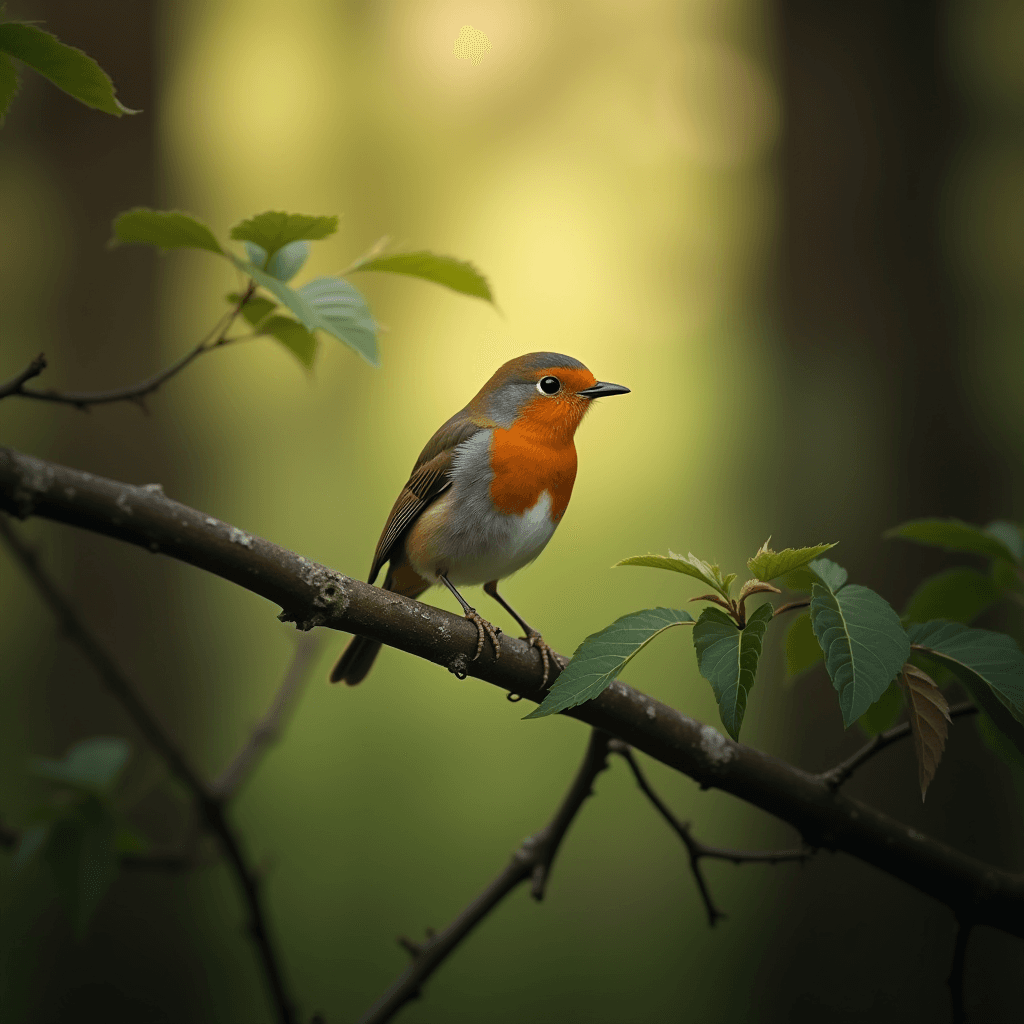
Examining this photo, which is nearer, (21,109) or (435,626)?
(435,626)

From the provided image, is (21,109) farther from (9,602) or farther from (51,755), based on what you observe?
(51,755)

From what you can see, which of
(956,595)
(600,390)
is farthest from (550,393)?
(956,595)

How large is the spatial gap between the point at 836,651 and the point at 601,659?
221 millimetres

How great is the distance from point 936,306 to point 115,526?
3.21m

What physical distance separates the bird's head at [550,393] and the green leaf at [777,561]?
2.66ft

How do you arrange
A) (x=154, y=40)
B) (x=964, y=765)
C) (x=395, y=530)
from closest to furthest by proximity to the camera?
1. (x=395, y=530)
2. (x=964, y=765)
3. (x=154, y=40)

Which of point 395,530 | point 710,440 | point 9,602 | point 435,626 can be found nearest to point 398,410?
point 710,440

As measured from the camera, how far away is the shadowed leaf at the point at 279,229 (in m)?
1.01

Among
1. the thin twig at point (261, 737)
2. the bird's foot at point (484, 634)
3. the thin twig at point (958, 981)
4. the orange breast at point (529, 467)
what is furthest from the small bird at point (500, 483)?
the thin twig at point (958, 981)

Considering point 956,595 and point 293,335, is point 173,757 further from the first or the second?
point 956,595

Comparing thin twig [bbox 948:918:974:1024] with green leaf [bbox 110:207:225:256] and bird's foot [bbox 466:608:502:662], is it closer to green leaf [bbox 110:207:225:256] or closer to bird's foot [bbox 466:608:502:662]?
bird's foot [bbox 466:608:502:662]

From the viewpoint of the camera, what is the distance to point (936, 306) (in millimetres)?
3135

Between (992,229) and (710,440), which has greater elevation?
(992,229)

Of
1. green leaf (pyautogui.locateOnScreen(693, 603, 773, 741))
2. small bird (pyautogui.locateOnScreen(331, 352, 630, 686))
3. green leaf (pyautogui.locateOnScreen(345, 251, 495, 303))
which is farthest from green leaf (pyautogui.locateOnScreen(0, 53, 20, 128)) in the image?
small bird (pyautogui.locateOnScreen(331, 352, 630, 686))
